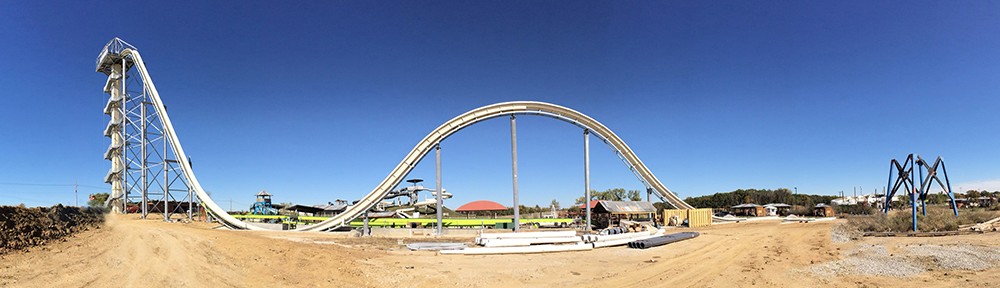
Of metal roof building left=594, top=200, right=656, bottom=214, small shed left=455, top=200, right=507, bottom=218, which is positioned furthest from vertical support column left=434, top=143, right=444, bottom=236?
small shed left=455, top=200, right=507, bottom=218

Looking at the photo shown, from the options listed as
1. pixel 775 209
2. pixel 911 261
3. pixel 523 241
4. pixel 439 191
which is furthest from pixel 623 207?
pixel 775 209

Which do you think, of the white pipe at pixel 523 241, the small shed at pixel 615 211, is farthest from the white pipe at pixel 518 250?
the small shed at pixel 615 211

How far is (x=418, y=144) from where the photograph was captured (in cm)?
3950

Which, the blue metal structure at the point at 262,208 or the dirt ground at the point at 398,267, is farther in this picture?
the blue metal structure at the point at 262,208

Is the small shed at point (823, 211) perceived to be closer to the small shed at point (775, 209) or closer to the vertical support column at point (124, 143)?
the small shed at point (775, 209)

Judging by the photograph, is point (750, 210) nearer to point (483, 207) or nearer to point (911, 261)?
point (483, 207)

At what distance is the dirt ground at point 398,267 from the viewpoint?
11.5 metres

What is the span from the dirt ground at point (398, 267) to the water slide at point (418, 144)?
17.5 m

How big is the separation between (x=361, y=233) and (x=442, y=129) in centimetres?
1065

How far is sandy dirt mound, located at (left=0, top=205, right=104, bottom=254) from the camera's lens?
11.2 m

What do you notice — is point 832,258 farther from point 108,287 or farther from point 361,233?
point 361,233

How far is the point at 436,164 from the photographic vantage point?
38625 millimetres

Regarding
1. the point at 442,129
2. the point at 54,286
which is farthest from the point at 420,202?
the point at 54,286

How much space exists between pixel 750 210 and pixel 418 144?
56.7 metres
